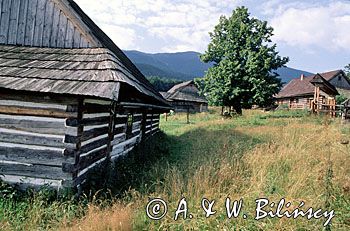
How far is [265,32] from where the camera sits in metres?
25.8

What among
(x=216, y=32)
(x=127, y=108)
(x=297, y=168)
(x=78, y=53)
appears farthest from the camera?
(x=216, y=32)

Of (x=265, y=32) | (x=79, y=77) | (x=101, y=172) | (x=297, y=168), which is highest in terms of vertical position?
(x=265, y=32)

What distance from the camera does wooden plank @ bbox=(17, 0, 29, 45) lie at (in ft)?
22.7

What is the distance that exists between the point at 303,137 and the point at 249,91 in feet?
52.9

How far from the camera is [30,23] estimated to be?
271 inches

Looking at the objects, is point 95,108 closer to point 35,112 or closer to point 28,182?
point 35,112

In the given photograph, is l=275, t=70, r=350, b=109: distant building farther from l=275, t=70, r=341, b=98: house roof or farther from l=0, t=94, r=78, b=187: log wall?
l=0, t=94, r=78, b=187: log wall

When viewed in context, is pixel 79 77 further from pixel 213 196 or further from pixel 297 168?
pixel 297 168

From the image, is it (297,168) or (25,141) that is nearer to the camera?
(25,141)

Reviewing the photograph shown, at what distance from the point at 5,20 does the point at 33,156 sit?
3951 millimetres

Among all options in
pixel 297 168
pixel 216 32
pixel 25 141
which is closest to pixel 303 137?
pixel 297 168

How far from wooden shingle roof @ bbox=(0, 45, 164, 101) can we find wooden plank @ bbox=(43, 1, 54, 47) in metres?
0.31

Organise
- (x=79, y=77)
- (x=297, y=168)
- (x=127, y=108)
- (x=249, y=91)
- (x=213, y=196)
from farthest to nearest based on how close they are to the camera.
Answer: (x=249, y=91)
(x=127, y=108)
(x=297, y=168)
(x=79, y=77)
(x=213, y=196)

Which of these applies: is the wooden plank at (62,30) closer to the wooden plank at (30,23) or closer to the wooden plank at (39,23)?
the wooden plank at (39,23)
